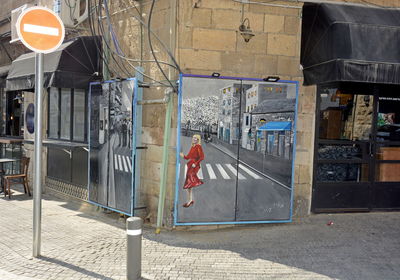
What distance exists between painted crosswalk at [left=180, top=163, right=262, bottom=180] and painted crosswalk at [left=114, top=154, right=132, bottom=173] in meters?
1.23

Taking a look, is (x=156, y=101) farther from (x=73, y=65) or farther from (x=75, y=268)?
(x=75, y=268)

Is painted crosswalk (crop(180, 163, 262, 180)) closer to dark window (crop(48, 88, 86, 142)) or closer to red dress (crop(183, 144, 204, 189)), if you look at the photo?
red dress (crop(183, 144, 204, 189))

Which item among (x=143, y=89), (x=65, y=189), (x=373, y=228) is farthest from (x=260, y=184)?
(x=65, y=189)

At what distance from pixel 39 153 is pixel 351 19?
16.4ft

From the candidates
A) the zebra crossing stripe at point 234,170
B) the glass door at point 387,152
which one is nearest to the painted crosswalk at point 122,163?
the zebra crossing stripe at point 234,170

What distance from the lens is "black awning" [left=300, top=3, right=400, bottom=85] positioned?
5.63m

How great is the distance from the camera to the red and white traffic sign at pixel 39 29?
4785 mm

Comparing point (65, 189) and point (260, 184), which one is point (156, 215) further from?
point (65, 189)

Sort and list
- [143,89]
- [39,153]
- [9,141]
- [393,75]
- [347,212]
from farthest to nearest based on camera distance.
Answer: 1. [9,141]
2. [347,212]
3. [143,89]
4. [393,75]
5. [39,153]

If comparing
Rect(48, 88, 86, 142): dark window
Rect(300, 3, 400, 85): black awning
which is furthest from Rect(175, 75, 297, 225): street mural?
Rect(48, 88, 86, 142): dark window

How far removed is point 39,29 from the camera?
4926mm

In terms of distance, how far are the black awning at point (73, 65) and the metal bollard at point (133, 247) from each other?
13.4ft

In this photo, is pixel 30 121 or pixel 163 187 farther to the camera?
pixel 30 121

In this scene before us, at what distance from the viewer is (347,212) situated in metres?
7.09
